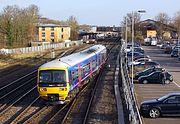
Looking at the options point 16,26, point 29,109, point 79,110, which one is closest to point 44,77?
point 29,109

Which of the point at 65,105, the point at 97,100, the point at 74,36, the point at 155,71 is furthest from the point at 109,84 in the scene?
the point at 74,36

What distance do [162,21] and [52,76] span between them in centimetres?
12596

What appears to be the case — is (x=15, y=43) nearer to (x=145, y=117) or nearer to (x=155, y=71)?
(x=155, y=71)

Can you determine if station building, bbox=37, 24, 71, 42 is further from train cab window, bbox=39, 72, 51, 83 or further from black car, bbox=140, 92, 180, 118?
black car, bbox=140, 92, 180, 118

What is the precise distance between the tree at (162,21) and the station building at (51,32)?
1258 inches

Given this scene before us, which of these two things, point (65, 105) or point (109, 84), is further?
point (109, 84)

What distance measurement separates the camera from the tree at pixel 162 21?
136 metres

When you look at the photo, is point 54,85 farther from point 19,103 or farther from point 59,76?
point 19,103

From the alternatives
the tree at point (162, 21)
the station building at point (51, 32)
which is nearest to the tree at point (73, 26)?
the station building at point (51, 32)

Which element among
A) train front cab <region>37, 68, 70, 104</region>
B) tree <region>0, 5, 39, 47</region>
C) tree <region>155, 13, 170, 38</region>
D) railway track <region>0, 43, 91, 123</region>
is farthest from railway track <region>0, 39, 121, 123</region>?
tree <region>155, 13, 170, 38</region>

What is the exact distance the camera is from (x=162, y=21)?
144m

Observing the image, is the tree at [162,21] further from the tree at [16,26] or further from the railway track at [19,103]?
the railway track at [19,103]

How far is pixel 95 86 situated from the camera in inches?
1200

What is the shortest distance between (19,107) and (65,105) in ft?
8.58
